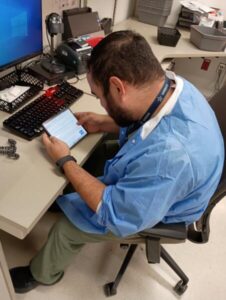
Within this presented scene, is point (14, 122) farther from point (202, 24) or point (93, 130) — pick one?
point (202, 24)

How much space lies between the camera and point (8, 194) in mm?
843

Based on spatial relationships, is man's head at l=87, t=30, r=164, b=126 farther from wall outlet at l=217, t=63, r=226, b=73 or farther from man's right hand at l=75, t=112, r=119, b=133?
wall outlet at l=217, t=63, r=226, b=73

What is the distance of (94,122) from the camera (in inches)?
46.3

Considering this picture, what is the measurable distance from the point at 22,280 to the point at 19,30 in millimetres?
1123

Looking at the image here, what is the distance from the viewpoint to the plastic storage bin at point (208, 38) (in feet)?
6.93

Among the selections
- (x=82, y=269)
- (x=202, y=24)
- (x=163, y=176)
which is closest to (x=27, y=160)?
(x=163, y=176)

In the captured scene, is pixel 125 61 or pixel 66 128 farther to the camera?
pixel 66 128

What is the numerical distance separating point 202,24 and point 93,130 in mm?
1677

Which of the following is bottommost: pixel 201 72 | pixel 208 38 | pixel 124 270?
pixel 124 270

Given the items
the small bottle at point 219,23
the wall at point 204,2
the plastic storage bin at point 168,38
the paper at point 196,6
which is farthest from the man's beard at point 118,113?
the wall at point 204,2

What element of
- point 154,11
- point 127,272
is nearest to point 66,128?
point 127,272

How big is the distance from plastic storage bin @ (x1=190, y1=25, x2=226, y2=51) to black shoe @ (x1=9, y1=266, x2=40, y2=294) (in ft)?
6.37

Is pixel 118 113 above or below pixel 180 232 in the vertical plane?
above

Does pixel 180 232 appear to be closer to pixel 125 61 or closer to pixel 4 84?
pixel 125 61
